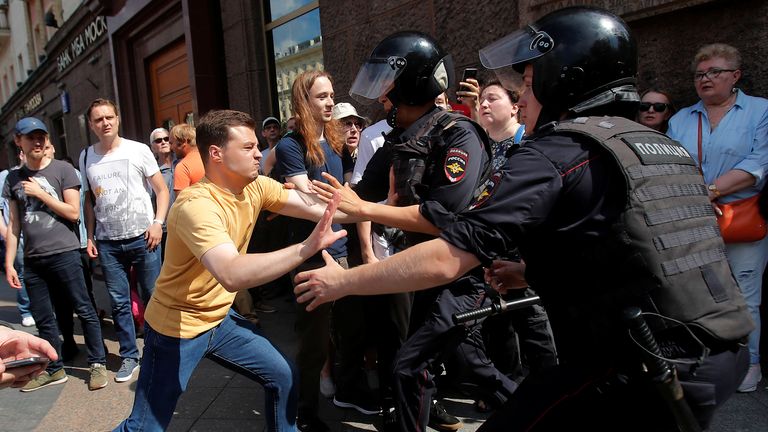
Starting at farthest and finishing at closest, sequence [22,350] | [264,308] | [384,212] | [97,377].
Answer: [264,308] → [97,377] → [384,212] → [22,350]

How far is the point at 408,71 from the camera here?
8.50ft

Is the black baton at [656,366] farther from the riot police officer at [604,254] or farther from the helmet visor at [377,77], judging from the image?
the helmet visor at [377,77]

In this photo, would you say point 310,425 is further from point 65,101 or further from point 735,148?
point 65,101

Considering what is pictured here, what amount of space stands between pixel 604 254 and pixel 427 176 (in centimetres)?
114

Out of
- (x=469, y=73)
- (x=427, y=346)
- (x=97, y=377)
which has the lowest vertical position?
(x=97, y=377)

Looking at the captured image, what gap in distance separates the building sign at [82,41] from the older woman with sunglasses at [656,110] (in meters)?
11.7

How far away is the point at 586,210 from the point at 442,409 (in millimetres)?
2013

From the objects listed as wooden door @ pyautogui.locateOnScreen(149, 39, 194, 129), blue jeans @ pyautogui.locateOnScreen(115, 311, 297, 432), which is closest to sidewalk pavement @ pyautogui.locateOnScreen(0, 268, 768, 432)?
blue jeans @ pyautogui.locateOnScreen(115, 311, 297, 432)

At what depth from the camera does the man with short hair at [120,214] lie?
4.00m

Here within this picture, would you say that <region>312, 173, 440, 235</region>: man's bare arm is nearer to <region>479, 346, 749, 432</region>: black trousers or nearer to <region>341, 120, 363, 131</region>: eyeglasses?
<region>479, 346, 749, 432</region>: black trousers

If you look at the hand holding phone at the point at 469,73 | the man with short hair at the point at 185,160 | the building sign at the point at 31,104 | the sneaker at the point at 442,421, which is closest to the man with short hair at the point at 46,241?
the man with short hair at the point at 185,160

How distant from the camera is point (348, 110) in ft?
14.2

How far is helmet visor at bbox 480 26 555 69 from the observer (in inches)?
64.8

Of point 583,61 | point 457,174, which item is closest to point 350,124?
point 457,174
